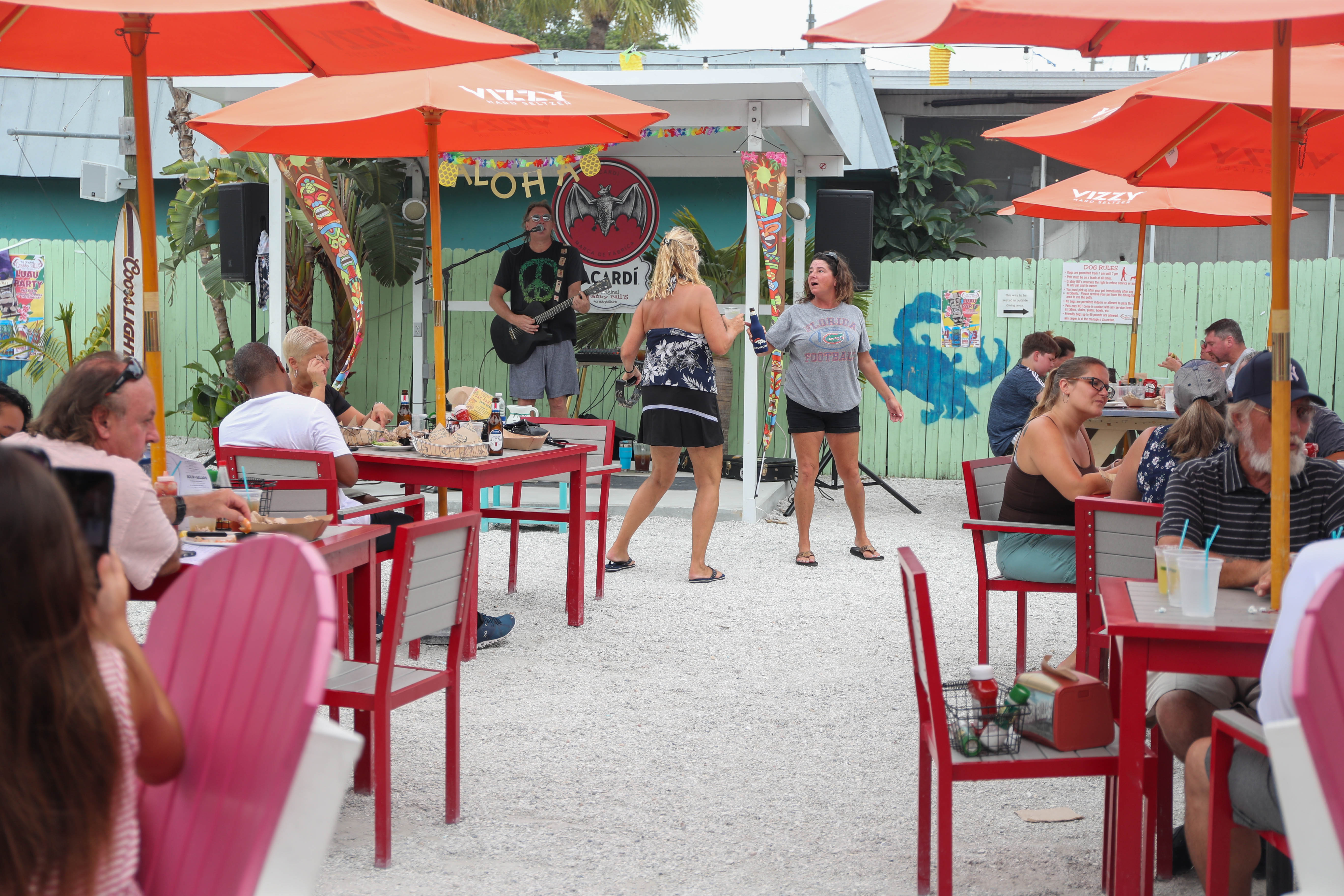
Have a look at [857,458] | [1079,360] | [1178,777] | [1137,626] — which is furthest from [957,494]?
[1137,626]

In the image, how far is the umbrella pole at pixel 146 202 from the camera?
3.64 metres

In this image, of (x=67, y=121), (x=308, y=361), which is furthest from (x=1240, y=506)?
(x=67, y=121)

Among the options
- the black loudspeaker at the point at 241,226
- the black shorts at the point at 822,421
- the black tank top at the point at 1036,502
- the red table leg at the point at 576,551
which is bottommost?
the red table leg at the point at 576,551

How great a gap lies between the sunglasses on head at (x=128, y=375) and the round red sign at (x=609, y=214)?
24.9ft

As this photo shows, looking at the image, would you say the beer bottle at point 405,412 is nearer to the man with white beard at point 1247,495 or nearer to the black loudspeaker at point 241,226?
the black loudspeaker at point 241,226

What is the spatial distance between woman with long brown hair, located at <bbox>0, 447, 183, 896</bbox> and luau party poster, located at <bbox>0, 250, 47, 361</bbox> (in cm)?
1315

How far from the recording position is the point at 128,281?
714 cm

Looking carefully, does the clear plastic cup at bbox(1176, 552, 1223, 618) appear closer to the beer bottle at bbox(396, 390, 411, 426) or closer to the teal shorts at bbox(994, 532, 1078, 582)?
the teal shorts at bbox(994, 532, 1078, 582)

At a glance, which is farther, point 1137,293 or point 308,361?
point 1137,293

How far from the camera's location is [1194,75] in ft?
13.2

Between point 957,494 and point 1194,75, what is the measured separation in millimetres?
6713

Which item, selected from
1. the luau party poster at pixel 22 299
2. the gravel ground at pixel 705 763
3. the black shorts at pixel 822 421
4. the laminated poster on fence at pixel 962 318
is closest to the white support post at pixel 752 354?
the black shorts at pixel 822 421

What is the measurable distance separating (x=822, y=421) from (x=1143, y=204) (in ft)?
10.2

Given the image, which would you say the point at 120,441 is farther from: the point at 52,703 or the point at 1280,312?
the point at 1280,312
